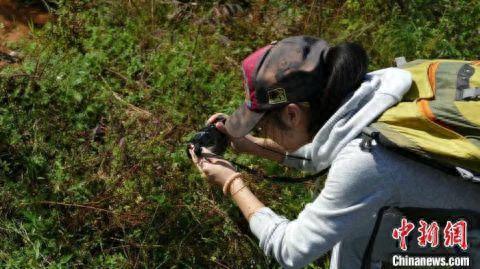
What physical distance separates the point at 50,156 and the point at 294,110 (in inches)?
68.8

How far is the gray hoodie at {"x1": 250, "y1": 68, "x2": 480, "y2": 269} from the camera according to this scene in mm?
2105

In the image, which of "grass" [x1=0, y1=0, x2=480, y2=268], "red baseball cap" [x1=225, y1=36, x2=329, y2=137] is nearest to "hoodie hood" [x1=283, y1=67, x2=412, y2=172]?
"red baseball cap" [x1=225, y1=36, x2=329, y2=137]

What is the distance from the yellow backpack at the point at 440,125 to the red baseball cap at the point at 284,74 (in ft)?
0.88

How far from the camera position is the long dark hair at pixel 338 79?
2141 mm

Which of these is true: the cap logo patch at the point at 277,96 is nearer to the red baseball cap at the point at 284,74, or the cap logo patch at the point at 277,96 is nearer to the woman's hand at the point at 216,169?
the red baseball cap at the point at 284,74

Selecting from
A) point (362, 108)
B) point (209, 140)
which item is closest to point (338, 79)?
point (362, 108)

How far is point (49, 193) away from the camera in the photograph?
3158 millimetres

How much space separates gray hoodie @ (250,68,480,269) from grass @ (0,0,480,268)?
100cm

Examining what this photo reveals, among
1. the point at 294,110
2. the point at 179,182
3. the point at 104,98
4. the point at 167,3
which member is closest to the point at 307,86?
the point at 294,110

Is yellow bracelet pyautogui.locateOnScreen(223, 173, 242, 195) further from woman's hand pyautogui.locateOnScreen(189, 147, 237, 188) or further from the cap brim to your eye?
the cap brim

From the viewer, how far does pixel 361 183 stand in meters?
2.10

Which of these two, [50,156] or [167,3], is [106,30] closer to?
[167,3]

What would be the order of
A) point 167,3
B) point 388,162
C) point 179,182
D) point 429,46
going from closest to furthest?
point 388,162 → point 179,182 → point 429,46 → point 167,3

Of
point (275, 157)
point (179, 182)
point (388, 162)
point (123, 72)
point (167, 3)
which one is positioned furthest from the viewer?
point (167, 3)
